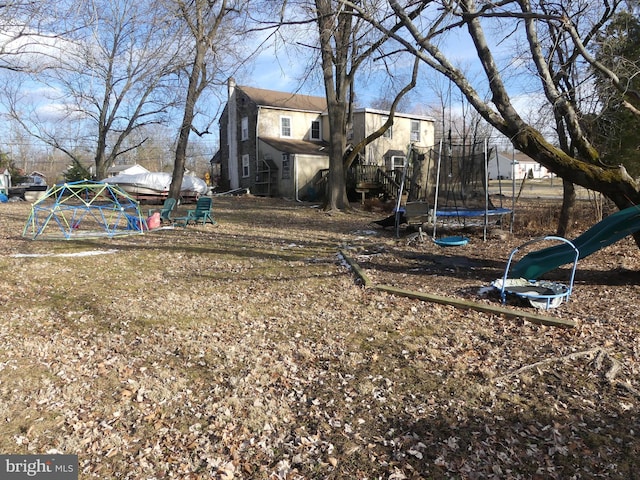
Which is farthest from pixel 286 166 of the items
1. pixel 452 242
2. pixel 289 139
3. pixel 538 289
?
pixel 538 289

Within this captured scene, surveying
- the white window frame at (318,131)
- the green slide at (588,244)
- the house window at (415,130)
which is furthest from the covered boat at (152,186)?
the green slide at (588,244)

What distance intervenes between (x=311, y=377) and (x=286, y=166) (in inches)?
952

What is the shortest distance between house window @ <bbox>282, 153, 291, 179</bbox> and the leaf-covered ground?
19857 millimetres

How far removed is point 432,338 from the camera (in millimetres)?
5199

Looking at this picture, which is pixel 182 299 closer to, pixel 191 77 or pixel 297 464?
pixel 297 464

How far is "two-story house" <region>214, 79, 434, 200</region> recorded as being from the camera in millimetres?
27484

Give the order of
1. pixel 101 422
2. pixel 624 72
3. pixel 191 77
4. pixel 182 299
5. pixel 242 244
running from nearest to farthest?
pixel 101 422 < pixel 182 299 < pixel 624 72 < pixel 242 244 < pixel 191 77

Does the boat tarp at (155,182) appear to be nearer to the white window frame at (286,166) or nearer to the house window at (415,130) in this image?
the white window frame at (286,166)

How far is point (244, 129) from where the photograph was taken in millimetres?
31578

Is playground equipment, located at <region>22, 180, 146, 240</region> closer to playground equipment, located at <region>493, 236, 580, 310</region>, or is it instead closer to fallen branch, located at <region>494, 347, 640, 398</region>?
playground equipment, located at <region>493, 236, 580, 310</region>

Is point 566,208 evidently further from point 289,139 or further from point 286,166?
point 289,139

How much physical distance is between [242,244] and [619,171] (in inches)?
309

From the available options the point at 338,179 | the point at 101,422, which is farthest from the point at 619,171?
the point at 338,179

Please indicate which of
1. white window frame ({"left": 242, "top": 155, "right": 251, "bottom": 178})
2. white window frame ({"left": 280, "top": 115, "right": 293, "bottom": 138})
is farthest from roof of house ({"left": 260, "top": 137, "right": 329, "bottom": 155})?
white window frame ({"left": 242, "top": 155, "right": 251, "bottom": 178})
